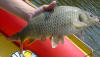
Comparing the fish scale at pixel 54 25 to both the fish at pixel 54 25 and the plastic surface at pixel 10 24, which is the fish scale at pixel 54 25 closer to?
the fish at pixel 54 25

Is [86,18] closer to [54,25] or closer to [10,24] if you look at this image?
[54,25]

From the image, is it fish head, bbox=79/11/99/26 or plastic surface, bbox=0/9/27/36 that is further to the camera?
plastic surface, bbox=0/9/27/36

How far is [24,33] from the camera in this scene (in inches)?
57.6

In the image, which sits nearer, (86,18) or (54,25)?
(54,25)

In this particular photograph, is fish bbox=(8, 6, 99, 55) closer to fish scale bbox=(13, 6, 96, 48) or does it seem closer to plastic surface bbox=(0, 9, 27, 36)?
fish scale bbox=(13, 6, 96, 48)

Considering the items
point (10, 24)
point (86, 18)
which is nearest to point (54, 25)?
point (86, 18)

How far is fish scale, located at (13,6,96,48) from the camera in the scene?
1.41 metres

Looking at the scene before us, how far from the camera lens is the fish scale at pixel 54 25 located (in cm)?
141

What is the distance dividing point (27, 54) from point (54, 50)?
0.38 m

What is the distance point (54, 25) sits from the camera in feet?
4.63

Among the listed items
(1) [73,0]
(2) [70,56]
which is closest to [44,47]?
(2) [70,56]

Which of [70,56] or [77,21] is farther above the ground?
[77,21]

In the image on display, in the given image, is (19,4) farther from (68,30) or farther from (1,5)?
(68,30)

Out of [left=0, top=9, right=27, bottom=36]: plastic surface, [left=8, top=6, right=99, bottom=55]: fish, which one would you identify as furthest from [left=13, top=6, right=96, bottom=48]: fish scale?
[left=0, top=9, right=27, bottom=36]: plastic surface
